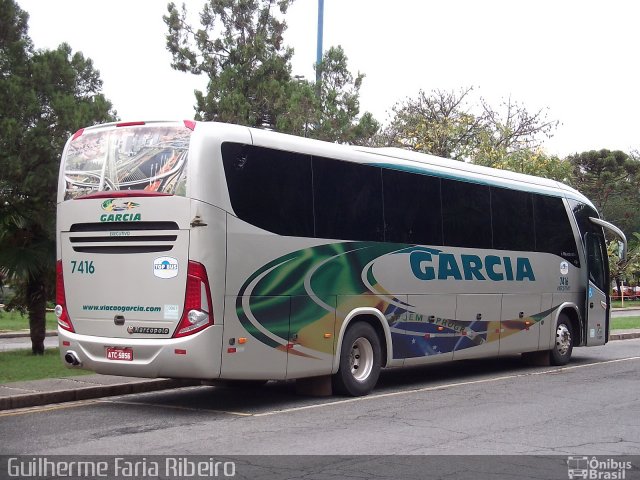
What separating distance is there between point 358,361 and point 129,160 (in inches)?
172

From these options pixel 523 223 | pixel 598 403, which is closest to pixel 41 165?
pixel 523 223

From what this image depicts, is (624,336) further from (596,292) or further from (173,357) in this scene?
(173,357)

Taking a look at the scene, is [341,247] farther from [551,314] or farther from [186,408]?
[551,314]

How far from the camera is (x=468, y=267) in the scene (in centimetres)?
1577

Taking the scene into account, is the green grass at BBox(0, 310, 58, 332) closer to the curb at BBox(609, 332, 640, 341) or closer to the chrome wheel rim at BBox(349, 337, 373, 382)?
the curb at BBox(609, 332, 640, 341)

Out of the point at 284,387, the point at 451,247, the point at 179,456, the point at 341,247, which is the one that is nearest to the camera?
the point at 179,456

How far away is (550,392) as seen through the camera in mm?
14023

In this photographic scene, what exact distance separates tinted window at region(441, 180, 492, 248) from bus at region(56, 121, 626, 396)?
45mm

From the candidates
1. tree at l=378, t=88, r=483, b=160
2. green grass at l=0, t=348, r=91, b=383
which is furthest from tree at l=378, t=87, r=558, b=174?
green grass at l=0, t=348, r=91, b=383

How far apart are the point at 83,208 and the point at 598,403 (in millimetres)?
7244

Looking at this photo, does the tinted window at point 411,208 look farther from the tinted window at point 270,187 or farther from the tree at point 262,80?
the tree at point 262,80

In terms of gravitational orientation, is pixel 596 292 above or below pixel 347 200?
below

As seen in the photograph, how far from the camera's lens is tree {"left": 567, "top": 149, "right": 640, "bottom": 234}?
66.4 metres

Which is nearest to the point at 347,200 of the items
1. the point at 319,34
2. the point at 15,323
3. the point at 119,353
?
the point at 119,353
